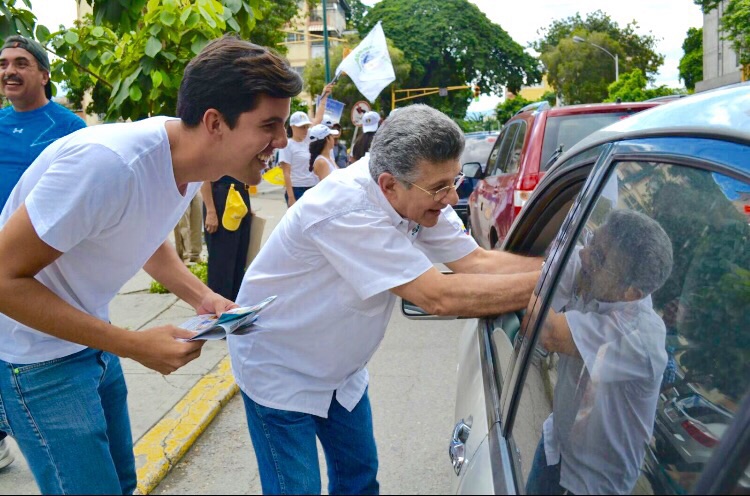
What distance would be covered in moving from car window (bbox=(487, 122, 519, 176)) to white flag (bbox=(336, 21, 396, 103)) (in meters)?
4.23

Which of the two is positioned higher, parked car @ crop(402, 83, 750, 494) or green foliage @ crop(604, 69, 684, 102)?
green foliage @ crop(604, 69, 684, 102)

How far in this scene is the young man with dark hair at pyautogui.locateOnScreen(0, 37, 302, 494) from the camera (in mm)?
1795

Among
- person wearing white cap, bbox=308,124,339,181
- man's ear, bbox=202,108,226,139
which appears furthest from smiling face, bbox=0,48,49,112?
person wearing white cap, bbox=308,124,339,181

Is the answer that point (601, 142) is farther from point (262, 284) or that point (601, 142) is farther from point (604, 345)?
point (262, 284)

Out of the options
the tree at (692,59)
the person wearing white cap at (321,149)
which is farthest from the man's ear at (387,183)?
the tree at (692,59)

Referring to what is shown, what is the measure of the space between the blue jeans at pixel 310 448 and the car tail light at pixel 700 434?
125cm

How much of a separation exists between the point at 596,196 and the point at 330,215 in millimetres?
731

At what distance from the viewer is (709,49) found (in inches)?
1494

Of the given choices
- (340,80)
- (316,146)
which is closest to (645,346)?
(316,146)

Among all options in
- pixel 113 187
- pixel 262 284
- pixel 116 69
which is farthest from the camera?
pixel 116 69

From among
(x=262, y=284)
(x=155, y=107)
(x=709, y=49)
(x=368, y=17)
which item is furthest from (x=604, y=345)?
(x=368, y=17)

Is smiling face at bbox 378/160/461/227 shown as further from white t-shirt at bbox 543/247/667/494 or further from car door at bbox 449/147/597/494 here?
white t-shirt at bbox 543/247/667/494

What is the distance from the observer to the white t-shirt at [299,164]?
31.3 ft

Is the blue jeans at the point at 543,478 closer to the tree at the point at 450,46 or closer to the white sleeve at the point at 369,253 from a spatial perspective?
the white sleeve at the point at 369,253
